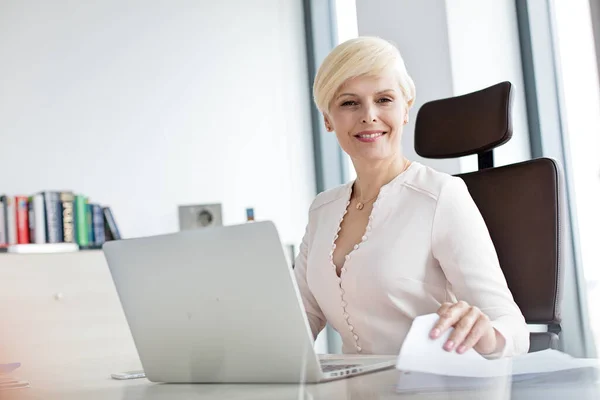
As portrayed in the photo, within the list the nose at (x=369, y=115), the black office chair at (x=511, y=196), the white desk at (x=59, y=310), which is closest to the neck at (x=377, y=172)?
the nose at (x=369, y=115)

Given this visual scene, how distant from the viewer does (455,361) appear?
91 centimetres

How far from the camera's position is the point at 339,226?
1.78 m

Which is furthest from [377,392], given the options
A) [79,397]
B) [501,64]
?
[501,64]

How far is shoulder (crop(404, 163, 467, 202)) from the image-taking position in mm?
1607

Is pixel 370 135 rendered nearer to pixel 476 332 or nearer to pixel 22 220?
pixel 476 332

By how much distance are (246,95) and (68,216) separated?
1269mm

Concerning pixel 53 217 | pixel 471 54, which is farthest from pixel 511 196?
pixel 53 217

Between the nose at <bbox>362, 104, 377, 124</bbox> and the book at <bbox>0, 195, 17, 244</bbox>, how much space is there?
2.23 meters

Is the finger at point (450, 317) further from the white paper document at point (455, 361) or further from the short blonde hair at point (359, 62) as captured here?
the short blonde hair at point (359, 62)

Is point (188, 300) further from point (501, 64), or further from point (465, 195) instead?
point (501, 64)

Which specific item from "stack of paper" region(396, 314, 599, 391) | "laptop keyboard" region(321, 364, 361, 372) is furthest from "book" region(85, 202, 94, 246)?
"stack of paper" region(396, 314, 599, 391)

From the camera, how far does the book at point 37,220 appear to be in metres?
3.43

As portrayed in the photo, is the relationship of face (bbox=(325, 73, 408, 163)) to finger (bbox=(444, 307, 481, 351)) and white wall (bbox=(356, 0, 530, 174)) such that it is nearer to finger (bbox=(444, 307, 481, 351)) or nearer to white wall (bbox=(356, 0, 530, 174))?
finger (bbox=(444, 307, 481, 351))

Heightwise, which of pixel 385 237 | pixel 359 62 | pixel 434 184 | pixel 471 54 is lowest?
pixel 385 237
